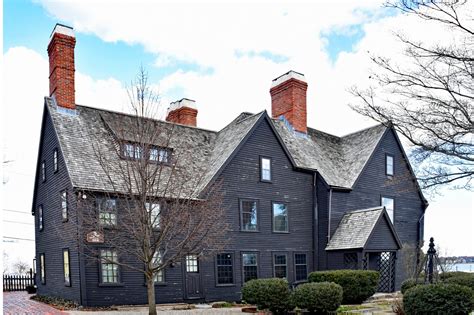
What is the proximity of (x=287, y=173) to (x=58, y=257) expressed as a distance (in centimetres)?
1172

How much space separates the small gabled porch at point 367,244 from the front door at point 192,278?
7.28 meters

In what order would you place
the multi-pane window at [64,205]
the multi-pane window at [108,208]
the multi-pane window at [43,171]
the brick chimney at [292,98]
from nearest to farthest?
1. the multi-pane window at [108,208]
2. the multi-pane window at [64,205]
3. the multi-pane window at [43,171]
4. the brick chimney at [292,98]

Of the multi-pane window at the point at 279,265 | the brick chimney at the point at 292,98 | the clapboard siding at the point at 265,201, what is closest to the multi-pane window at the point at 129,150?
the clapboard siding at the point at 265,201

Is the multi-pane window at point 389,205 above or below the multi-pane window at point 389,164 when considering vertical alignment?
below

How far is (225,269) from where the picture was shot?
20719 mm

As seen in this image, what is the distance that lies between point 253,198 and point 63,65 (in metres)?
10.7

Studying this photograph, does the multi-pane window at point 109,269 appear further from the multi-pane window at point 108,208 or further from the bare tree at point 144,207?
the multi-pane window at point 108,208

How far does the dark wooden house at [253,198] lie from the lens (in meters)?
18.4

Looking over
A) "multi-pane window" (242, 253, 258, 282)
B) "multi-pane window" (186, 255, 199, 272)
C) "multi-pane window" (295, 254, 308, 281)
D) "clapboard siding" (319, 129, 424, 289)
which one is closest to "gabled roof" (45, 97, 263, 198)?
"multi-pane window" (186, 255, 199, 272)

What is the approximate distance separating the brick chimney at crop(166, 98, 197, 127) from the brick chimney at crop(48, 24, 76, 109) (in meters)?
7.80

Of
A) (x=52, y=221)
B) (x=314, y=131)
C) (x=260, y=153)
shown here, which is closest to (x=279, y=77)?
(x=314, y=131)

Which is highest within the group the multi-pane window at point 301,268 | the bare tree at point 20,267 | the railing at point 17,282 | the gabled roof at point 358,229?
the gabled roof at point 358,229

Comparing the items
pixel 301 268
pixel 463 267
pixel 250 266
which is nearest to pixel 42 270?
pixel 250 266

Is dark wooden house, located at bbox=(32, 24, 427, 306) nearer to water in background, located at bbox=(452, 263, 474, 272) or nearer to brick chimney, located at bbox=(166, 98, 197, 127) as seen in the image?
brick chimney, located at bbox=(166, 98, 197, 127)
